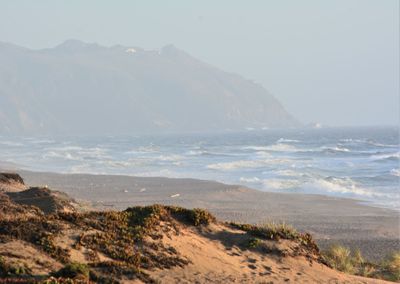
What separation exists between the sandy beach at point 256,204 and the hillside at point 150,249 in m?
6.68

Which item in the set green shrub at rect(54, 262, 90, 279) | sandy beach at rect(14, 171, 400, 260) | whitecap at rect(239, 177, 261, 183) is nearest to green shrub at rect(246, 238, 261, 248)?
green shrub at rect(54, 262, 90, 279)

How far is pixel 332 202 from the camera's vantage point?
29.5m

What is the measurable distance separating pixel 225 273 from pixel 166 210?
195cm

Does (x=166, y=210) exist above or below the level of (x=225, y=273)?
above

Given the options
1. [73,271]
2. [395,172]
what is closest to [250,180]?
[395,172]

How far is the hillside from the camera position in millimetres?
8164

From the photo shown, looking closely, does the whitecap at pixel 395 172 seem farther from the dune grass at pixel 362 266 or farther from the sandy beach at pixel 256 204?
the dune grass at pixel 362 266

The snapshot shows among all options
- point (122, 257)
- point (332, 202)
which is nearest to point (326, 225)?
point (332, 202)

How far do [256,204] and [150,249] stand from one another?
1843cm

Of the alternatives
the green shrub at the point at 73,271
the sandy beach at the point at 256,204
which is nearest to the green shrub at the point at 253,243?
the green shrub at the point at 73,271

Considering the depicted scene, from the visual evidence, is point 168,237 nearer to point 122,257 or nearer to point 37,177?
point 122,257

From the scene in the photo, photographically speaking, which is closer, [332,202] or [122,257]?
[122,257]

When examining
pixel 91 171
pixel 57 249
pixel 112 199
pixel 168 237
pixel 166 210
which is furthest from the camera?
pixel 91 171

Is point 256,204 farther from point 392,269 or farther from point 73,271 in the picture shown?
point 73,271
